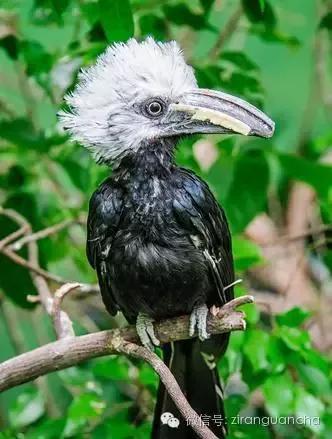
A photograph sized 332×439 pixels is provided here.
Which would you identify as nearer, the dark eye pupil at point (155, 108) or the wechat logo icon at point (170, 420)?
the dark eye pupil at point (155, 108)

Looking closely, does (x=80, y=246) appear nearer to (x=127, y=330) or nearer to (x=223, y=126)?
(x=127, y=330)

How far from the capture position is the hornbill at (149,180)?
1.93 m

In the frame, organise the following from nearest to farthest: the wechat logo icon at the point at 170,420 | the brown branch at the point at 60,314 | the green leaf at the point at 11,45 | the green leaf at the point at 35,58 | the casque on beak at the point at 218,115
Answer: the casque on beak at the point at 218,115 < the brown branch at the point at 60,314 < the wechat logo icon at the point at 170,420 < the green leaf at the point at 35,58 < the green leaf at the point at 11,45

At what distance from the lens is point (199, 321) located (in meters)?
1.96

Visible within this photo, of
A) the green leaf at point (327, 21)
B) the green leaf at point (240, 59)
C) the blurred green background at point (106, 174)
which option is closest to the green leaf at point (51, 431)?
the blurred green background at point (106, 174)

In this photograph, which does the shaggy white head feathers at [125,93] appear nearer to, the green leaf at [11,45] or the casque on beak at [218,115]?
the casque on beak at [218,115]

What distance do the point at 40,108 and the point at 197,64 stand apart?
1.43 metres

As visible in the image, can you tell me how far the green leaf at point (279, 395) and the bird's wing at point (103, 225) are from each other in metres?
0.50

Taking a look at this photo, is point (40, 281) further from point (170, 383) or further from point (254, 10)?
point (254, 10)

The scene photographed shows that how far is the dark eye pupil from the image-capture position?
1.93 m

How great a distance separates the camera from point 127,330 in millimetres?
2037

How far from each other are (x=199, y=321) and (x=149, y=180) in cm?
34

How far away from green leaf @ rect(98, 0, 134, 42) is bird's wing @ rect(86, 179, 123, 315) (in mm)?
348

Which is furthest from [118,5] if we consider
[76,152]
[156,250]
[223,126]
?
[76,152]
